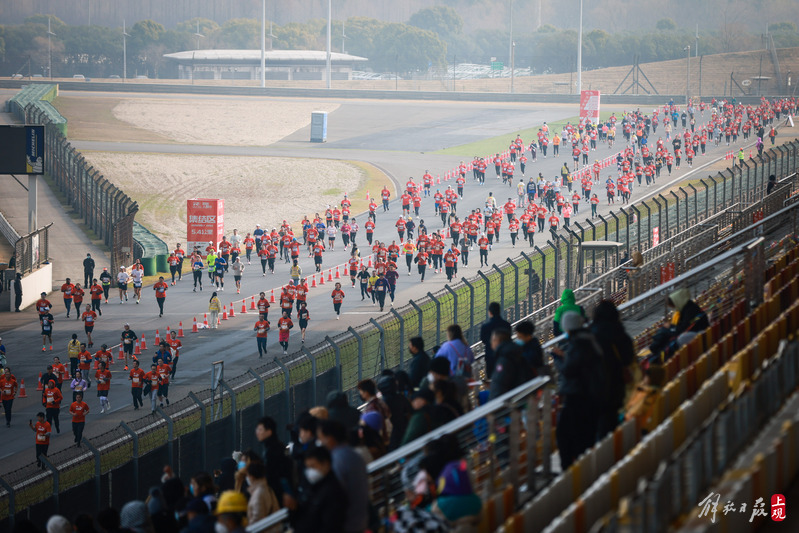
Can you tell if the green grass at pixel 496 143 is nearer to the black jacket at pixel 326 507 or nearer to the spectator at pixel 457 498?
the spectator at pixel 457 498

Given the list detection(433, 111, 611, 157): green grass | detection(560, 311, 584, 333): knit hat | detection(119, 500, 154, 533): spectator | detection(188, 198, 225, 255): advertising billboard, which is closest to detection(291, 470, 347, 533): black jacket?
detection(119, 500, 154, 533): spectator

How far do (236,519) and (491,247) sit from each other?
103ft

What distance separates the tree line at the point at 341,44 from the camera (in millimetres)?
129625

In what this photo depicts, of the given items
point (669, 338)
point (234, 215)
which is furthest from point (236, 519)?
point (234, 215)

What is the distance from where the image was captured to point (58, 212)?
1781 inches

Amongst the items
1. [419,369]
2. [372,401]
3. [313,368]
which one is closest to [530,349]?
[372,401]

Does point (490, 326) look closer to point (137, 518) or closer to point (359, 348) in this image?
point (137, 518)

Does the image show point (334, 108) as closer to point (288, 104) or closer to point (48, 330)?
point (288, 104)

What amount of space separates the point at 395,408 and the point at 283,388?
753 cm

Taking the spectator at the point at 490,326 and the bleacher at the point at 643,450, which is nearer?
the bleacher at the point at 643,450

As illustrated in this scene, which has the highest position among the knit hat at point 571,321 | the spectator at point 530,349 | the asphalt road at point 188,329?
the knit hat at point 571,321

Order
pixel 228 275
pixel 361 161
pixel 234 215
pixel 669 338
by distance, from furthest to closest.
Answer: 1. pixel 361 161
2. pixel 234 215
3. pixel 228 275
4. pixel 669 338

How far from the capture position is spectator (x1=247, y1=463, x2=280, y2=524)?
7441 millimetres

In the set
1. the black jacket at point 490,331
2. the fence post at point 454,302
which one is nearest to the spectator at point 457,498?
the black jacket at point 490,331
